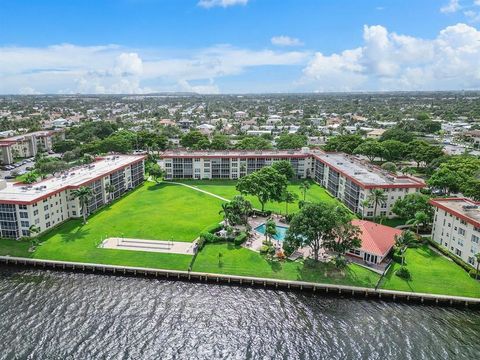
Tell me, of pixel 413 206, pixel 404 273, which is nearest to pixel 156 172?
pixel 413 206

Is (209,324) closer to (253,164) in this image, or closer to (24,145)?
(253,164)

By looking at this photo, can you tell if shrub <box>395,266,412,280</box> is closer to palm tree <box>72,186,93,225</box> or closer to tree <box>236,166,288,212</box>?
tree <box>236,166,288,212</box>

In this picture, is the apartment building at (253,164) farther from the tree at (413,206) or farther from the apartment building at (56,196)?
the tree at (413,206)

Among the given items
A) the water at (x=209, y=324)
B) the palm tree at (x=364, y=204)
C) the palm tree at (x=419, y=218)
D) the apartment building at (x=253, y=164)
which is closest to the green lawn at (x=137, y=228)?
the water at (x=209, y=324)

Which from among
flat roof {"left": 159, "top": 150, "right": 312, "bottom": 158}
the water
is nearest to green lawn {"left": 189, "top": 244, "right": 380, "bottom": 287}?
the water

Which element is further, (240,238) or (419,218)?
(419,218)
